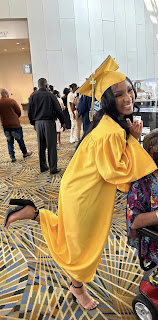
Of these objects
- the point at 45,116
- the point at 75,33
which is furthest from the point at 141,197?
the point at 75,33

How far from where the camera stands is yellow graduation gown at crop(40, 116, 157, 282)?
1207 millimetres

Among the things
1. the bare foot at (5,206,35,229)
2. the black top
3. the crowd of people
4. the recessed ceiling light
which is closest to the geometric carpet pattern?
the crowd of people

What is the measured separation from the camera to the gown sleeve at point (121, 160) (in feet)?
3.90

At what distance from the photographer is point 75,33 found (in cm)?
1060

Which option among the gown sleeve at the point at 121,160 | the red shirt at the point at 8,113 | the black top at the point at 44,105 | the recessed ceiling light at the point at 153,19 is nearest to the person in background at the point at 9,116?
the red shirt at the point at 8,113

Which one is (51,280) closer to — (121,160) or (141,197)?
(141,197)

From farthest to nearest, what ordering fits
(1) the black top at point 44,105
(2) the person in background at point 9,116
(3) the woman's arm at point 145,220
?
1. (2) the person in background at point 9,116
2. (1) the black top at point 44,105
3. (3) the woman's arm at point 145,220

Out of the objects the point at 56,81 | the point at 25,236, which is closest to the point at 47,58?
the point at 56,81

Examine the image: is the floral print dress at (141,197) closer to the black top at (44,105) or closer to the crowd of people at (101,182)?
the crowd of people at (101,182)

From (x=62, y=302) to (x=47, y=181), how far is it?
2420 mm

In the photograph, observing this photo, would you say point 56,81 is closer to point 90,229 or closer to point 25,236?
point 25,236

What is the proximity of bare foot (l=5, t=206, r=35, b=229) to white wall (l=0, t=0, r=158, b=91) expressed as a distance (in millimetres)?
9497

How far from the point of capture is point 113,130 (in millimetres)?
1237

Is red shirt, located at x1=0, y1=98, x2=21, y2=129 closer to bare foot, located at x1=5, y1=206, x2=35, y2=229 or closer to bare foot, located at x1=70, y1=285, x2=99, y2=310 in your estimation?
bare foot, located at x1=5, y1=206, x2=35, y2=229
